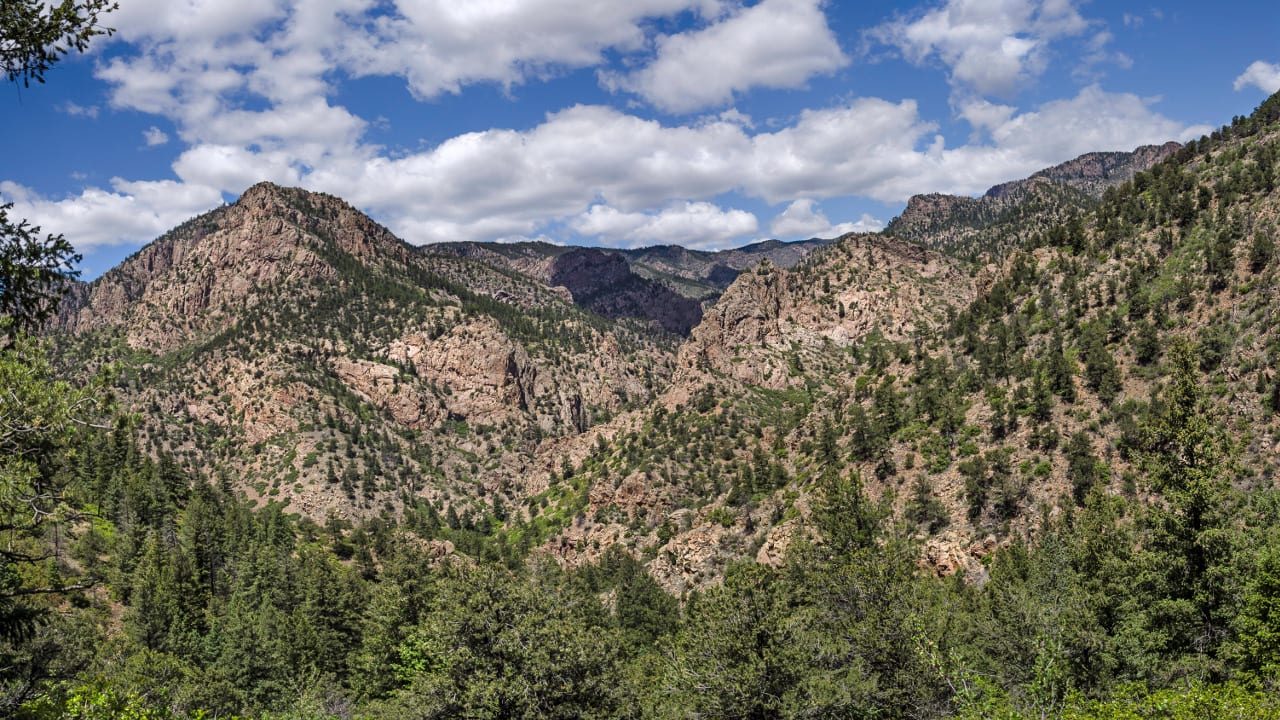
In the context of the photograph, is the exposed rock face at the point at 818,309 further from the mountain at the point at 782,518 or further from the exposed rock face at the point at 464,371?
the exposed rock face at the point at 464,371

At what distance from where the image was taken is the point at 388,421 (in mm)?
172625

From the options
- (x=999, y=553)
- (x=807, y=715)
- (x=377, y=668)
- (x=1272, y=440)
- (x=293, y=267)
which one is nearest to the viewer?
(x=807, y=715)

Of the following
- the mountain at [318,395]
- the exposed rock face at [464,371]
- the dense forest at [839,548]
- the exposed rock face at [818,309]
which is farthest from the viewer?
the exposed rock face at [464,371]

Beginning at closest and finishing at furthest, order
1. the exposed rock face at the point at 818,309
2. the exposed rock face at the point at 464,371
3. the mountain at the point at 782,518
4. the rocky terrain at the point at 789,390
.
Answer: the mountain at the point at 782,518 → the rocky terrain at the point at 789,390 → the exposed rock face at the point at 818,309 → the exposed rock face at the point at 464,371

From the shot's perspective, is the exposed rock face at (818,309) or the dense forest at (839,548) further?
the exposed rock face at (818,309)

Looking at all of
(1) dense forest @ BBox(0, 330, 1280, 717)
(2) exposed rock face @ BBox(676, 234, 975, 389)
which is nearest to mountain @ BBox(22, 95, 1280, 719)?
(1) dense forest @ BBox(0, 330, 1280, 717)

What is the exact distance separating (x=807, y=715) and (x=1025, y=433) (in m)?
48.1

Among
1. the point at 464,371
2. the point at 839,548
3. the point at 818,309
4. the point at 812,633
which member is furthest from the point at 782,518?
the point at 464,371

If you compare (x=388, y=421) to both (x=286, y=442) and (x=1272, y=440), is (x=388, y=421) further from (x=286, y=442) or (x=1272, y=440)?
(x=1272, y=440)

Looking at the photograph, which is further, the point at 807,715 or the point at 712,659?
the point at 712,659

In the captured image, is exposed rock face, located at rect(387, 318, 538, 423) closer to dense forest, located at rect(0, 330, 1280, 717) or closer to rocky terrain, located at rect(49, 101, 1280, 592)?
rocky terrain, located at rect(49, 101, 1280, 592)

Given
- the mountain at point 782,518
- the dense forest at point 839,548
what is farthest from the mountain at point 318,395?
the dense forest at point 839,548

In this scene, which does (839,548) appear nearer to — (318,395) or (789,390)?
(789,390)

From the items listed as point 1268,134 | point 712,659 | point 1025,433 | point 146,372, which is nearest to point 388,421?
point 146,372
